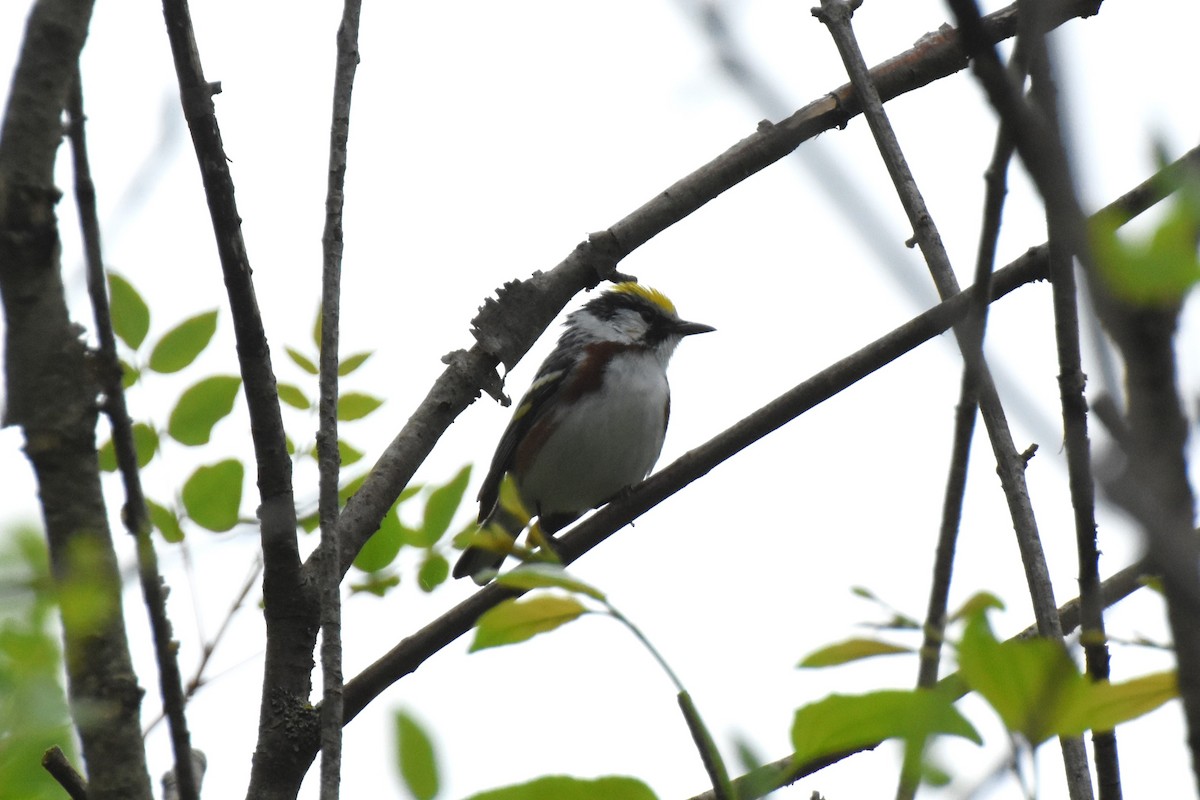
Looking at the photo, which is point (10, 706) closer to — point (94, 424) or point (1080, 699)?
point (94, 424)

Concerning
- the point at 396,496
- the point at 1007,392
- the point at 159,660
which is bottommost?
the point at 159,660

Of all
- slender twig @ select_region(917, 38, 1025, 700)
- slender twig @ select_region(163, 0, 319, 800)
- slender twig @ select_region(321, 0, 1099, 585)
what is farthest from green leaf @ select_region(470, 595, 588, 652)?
slender twig @ select_region(321, 0, 1099, 585)

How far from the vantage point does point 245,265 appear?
9.58 feet

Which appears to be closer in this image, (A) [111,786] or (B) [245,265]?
(A) [111,786]

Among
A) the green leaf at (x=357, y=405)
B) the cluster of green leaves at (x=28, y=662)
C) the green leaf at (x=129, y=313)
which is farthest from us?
the green leaf at (x=357, y=405)

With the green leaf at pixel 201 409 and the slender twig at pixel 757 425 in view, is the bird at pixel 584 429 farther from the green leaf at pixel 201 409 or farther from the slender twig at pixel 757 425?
the green leaf at pixel 201 409

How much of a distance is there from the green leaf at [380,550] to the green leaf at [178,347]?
2.41 ft

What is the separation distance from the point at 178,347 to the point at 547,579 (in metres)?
2.36

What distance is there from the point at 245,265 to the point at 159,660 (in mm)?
1357

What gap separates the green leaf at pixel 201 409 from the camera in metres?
3.55

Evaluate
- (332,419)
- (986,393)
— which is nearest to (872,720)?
(986,393)

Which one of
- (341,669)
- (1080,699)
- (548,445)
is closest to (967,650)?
(1080,699)

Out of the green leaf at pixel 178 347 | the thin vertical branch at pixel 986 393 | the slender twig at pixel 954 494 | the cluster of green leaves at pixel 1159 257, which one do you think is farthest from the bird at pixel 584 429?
the cluster of green leaves at pixel 1159 257

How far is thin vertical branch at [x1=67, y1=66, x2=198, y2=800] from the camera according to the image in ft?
5.79
